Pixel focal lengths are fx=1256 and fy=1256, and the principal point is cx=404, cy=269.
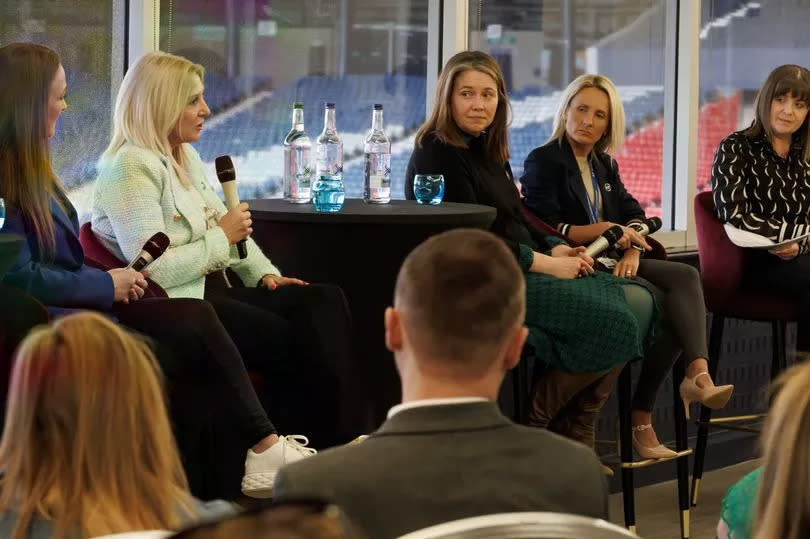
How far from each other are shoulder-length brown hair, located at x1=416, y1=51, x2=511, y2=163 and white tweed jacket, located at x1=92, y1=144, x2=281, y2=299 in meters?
0.90

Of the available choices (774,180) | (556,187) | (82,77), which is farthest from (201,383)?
(774,180)

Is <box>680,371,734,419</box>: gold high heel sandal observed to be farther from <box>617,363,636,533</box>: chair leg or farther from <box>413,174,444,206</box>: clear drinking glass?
<box>413,174,444,206</box>: clear drinking glass

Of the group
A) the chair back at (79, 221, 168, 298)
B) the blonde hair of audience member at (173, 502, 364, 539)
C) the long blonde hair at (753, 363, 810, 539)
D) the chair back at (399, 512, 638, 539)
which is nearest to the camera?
the blonde hair of audience member at (173, 502, 364, 539)

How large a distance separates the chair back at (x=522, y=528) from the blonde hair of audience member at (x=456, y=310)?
42 cm

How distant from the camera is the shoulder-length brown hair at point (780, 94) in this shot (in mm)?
4547

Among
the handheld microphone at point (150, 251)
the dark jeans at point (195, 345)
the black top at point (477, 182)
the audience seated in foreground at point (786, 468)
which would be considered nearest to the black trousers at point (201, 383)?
the dark jeans at point (195, 345)

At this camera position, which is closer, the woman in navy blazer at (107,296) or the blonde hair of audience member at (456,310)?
the blonde hair of audience member at (456,310)

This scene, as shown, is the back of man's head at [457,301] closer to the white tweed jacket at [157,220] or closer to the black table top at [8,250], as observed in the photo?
the black table top at [8,250]

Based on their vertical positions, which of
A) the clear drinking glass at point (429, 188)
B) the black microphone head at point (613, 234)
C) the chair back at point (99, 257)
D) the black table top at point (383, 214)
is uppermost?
the clear drinking glass at point (429, 188)

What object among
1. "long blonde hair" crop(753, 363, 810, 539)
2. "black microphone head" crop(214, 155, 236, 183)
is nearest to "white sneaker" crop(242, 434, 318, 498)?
"black microphone head" crop(214, 155, 236, 183)

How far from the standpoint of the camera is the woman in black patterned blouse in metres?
4.38

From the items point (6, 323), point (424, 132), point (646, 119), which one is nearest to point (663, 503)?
point (424, 132)

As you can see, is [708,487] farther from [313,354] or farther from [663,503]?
[313,354]

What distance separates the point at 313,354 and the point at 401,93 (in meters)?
Answer: 1.73
